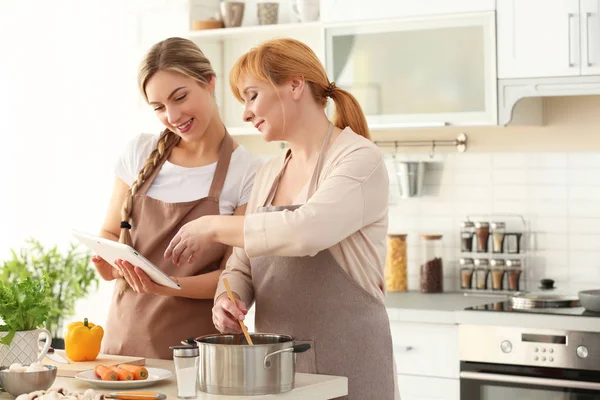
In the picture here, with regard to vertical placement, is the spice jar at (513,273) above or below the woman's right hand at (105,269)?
below

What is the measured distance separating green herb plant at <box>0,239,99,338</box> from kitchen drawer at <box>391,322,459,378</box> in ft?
5.94

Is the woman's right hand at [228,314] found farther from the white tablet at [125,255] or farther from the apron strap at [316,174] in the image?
the apron strap at [316,174]

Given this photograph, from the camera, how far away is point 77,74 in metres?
5.64

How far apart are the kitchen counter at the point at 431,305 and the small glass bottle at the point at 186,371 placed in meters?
2.12

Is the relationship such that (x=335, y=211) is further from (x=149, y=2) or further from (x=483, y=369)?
(x=149, y=2)

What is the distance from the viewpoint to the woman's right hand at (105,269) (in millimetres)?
3037

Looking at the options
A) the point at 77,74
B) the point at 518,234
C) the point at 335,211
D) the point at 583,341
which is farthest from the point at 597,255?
the point at 77,74

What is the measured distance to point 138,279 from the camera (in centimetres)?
282

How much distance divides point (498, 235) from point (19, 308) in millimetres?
2713

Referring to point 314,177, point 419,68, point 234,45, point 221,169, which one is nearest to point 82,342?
point 221,169

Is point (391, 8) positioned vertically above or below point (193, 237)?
above

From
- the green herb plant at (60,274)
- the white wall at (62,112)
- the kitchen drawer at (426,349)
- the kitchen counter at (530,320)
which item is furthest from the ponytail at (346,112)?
the green herb plant at (60,274)

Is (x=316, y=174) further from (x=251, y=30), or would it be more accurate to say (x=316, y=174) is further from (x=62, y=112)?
(x=62, y=112)

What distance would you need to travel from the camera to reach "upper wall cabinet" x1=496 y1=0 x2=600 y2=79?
4.30 metres
